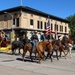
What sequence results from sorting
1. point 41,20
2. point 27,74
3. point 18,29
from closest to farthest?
point 27,74, point 18,29, point 41,20

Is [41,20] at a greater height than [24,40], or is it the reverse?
[41,20]

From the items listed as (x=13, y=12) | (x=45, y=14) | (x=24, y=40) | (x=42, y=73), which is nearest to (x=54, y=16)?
(x=45, y=14)

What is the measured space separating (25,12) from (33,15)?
3.38 meters

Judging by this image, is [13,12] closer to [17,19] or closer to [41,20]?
[17,19]

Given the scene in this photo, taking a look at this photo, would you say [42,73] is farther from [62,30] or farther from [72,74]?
[62,30]

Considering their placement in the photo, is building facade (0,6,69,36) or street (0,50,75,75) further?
building facade (0,6,69,36)

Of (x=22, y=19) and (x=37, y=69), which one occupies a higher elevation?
(x=22, y=19)

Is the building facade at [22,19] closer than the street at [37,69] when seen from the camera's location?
No

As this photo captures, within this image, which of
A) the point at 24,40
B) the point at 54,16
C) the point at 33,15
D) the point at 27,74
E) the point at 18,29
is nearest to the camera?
the point at 27,74

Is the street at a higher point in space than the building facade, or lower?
lower

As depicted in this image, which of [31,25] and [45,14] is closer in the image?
[31,25]

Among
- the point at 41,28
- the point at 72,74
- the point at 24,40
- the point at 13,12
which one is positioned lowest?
the point at 72,74

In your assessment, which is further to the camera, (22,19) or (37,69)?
(22,19)

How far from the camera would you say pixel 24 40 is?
20.3m
